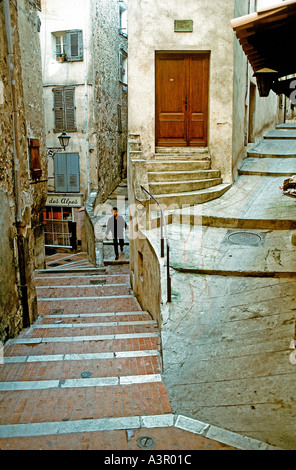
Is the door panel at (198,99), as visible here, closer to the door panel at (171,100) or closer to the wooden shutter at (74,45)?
the door panel at (171,100)

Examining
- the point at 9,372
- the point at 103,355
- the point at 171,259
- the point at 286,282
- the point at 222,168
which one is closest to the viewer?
the point at 9,372

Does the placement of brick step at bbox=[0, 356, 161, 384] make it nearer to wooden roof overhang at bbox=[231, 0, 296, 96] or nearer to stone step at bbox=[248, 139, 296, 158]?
wooden roof overhang at bbox=[231, 0, 296, 96]

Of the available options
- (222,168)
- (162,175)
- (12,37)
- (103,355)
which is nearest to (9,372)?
(103,355)

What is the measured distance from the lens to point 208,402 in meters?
4.11

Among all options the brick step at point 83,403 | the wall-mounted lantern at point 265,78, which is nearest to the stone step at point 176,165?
the wall-mounted lantern at point 265,78

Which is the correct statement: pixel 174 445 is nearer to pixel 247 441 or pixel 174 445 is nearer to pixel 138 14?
pixel 247 441

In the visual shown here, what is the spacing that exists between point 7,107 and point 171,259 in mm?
3701

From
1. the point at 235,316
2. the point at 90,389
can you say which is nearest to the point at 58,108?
the point at 235,316

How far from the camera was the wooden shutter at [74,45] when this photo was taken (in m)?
18.2

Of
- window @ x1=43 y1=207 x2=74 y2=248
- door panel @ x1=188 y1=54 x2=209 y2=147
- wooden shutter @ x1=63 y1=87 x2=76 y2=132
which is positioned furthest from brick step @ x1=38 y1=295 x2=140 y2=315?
wooden shutter @ x1=63 y1=87 x2=76 y2=132

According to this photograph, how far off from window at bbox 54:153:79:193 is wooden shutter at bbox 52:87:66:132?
1.40 m

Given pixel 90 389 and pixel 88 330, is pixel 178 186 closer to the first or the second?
pixel 88 330

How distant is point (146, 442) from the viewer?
3479mm
